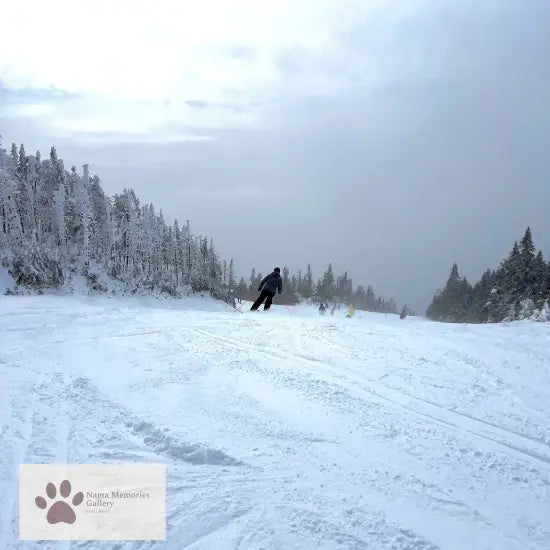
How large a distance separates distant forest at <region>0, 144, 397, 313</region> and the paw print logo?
27.7 meters

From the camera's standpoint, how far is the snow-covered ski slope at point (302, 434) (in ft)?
10.6

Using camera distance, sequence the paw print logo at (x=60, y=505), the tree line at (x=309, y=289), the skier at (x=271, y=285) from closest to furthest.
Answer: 1. the paw print logo at (x=60, y=505)
2. the skier at (x=271, y=285)
3. the tree line at (x=309, y=289)

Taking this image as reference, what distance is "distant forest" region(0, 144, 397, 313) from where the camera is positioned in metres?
32.3

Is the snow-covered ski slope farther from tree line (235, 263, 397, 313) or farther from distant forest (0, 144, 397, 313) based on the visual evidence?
tree line (235, 263, 397, 313)

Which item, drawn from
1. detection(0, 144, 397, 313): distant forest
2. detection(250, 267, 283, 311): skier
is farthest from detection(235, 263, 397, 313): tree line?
detection(250, 267, 283, 311): skier

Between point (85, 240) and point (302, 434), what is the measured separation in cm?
4949

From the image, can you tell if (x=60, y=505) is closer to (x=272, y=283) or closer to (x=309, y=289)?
(x=272, y=283)

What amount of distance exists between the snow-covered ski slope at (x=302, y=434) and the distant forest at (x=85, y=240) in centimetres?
2498

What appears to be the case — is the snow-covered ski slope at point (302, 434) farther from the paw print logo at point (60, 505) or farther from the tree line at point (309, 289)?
the tree line at point (309, 289)

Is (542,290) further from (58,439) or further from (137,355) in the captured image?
(58,439)

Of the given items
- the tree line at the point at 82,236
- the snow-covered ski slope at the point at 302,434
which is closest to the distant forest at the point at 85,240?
the tree line at the point at 82,236

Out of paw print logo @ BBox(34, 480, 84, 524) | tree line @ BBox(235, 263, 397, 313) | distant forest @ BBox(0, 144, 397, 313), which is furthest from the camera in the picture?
tree line @ BBox(235, 263, 397, 313)

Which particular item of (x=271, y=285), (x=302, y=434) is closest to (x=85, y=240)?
(x=271, y=285)

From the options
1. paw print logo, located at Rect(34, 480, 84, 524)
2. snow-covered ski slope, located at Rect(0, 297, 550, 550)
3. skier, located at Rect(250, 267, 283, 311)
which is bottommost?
paw print logo, located at Rect(34, 480, 84, 524)
